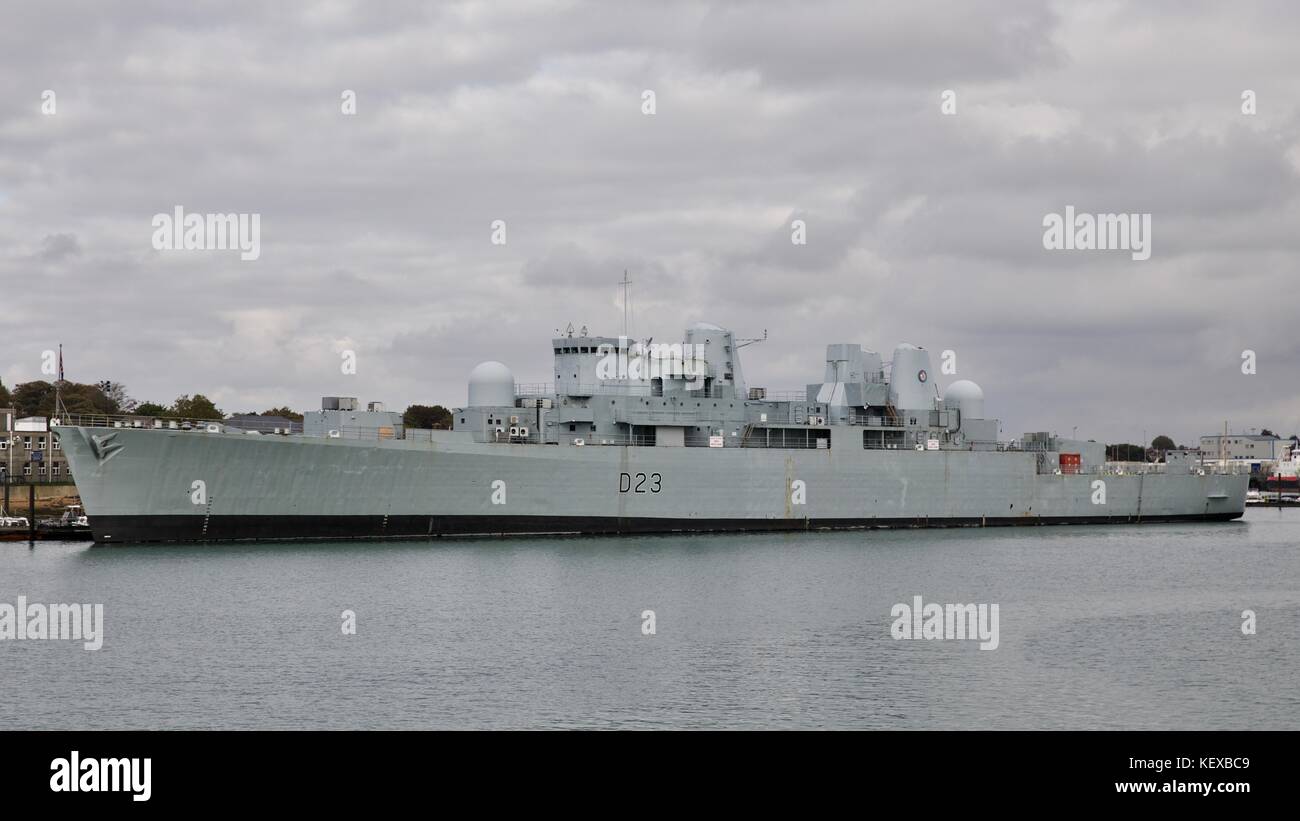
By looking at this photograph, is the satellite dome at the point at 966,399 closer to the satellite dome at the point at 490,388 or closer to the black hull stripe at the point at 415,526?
the black hull stripe at the point at 415,526

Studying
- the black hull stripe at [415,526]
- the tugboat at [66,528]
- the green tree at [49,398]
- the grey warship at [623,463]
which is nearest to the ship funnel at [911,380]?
the grey warship at [623,463]

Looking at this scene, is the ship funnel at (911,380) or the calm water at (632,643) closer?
the calm water at (632,643)

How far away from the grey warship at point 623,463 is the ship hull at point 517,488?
0.06m

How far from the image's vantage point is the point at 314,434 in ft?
147

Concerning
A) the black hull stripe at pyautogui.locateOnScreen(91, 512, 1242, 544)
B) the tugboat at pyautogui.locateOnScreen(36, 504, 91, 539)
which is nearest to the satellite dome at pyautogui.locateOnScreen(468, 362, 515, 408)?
the black hull stripe at pyautogui.locateOnScreen(91, 512, 1242, 544)

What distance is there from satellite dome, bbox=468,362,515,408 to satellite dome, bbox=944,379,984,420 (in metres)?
20.8

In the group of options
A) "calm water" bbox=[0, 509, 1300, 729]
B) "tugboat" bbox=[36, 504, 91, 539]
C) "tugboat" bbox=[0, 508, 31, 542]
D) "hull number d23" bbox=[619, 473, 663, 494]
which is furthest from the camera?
"hull number d23" bbox=[619, 473, 663, 494]

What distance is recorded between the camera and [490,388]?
49188 mm

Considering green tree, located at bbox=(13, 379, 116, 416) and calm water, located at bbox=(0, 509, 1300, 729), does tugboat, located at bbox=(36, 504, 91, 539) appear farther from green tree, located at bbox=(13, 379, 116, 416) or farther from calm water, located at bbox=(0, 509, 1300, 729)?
green tree, located at bbox=(13, 379, 116, 416)

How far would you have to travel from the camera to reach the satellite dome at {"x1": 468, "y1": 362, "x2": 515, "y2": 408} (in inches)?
1934

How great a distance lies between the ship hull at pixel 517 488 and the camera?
4091 cm
